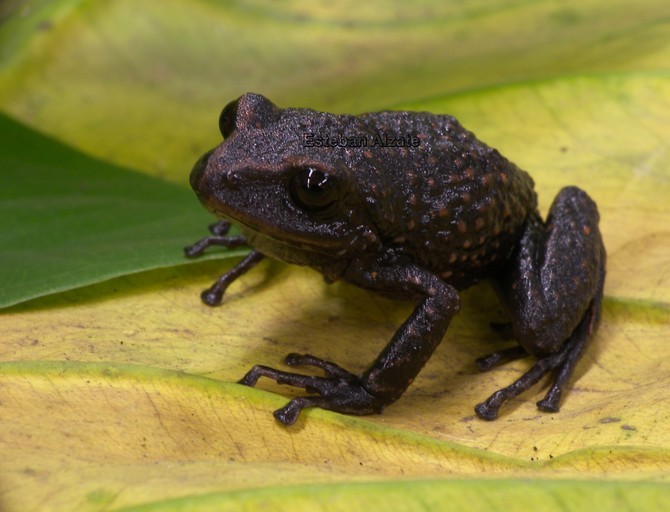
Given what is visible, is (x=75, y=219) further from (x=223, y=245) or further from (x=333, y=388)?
(x=333, y=388)

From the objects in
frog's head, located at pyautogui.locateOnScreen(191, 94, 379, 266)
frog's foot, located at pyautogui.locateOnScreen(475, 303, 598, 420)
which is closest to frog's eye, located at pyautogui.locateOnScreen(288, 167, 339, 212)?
frog's head, located at pyautogui.locateOnScreen(191, 94, 379, 266)

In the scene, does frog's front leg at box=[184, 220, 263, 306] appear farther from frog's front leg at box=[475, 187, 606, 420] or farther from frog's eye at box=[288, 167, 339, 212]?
frog's front leg at box=[475, 187, 606, 420]

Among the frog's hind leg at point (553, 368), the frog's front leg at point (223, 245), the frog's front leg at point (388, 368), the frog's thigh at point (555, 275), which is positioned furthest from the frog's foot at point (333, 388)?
the frog's thigh at point (555, 275)

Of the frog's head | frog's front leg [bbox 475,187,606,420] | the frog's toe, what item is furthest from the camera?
frog's front leg [bbox 475,187,606,420]

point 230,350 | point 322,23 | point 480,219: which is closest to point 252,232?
point 230,350

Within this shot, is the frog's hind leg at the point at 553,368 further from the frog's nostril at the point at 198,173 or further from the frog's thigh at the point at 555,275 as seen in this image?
the frog's nostril at the point at 198,173

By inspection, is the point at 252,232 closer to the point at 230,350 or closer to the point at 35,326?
the point at 230,350
